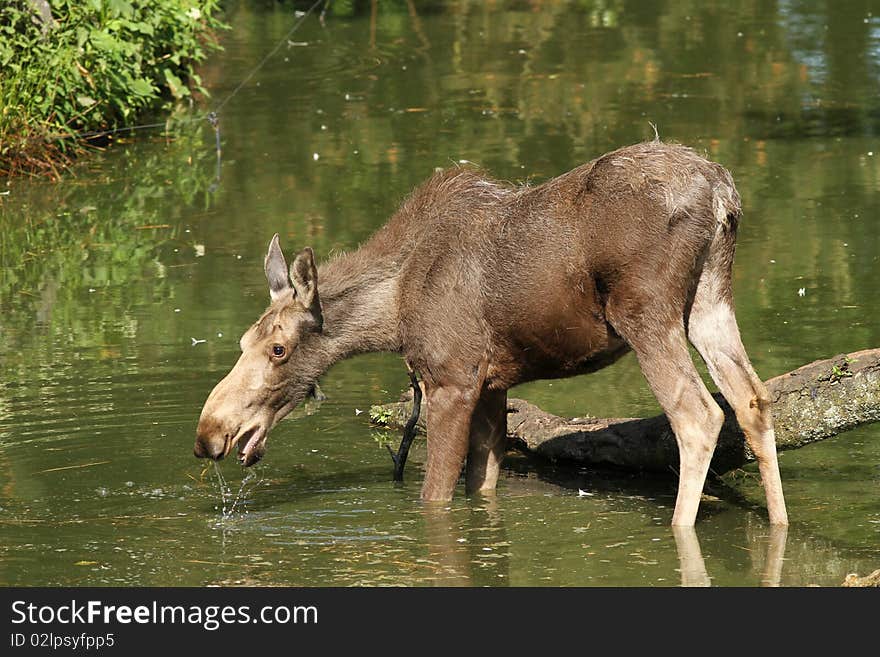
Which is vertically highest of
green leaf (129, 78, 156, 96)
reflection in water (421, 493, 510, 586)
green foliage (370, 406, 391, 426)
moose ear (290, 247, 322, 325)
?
moose ear (290, 247, 322, 325)

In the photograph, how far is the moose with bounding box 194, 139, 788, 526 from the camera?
8.16 m

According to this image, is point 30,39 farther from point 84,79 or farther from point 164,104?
point 164,104

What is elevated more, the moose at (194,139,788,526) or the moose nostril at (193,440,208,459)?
the moose at (194,139,788,526)

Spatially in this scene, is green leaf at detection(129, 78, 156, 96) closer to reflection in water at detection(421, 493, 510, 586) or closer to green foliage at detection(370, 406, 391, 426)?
green foliage at detection(370, 406, 391, 426)

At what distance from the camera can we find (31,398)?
35.9 feet

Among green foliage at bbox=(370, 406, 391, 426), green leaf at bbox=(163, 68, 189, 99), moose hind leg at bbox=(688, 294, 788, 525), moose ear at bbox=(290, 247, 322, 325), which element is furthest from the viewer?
green leaf at bbox=(163, 68, 189, 99)

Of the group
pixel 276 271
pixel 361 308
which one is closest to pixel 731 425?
pixel 361 308

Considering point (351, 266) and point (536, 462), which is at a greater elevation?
point (351, 266)

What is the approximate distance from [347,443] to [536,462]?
48.1 inches

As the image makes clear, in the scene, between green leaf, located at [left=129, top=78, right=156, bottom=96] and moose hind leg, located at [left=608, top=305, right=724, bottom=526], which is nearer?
moose hind leg, located at [left=608, top=305, right=724, bottom=526]

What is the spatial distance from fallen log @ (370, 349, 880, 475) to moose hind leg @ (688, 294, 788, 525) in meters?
0.29

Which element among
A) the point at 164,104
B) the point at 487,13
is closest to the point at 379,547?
the point at 164,104

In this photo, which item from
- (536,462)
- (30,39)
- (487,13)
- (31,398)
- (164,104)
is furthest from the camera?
(487,13)

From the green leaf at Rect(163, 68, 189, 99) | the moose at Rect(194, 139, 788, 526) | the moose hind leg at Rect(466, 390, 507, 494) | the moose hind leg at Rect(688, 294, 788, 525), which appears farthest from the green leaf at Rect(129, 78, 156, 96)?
the moose hind leg at Rect(688, 294, 788, 525)
